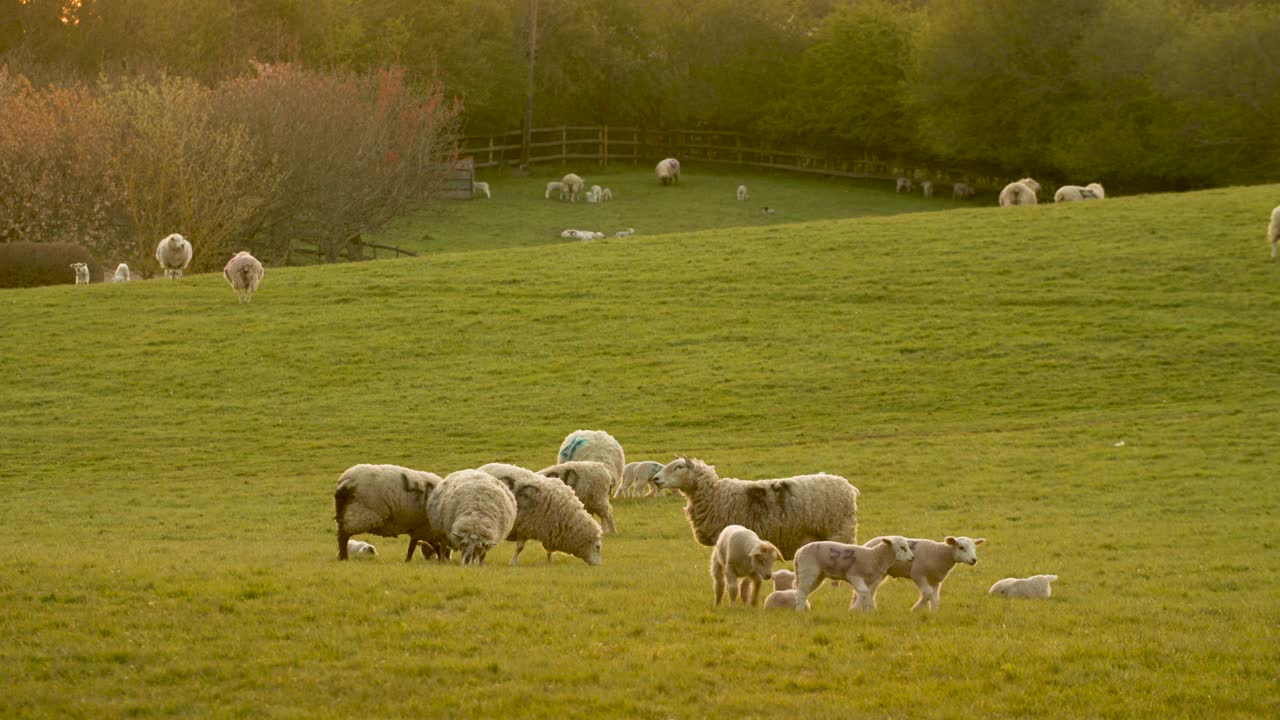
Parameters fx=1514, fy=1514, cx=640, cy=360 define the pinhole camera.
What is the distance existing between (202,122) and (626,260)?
14.4 meters

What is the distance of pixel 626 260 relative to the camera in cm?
4453

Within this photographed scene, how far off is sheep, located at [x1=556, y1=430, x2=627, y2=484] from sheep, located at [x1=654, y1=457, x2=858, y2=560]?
4.59m

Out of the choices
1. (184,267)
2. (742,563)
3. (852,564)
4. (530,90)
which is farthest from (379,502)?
(530,90)

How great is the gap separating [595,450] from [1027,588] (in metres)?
8.07

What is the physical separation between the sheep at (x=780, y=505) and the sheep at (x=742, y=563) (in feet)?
8.47

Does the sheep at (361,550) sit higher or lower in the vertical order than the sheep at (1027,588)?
lower

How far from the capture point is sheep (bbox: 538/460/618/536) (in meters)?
18.4

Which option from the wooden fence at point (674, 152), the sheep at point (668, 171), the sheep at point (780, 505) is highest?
the wooden fence at point (674, 152)

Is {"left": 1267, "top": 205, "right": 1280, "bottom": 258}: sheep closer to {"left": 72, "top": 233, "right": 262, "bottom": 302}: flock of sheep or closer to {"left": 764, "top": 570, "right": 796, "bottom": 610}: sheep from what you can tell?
{"left": 72, "top": 233, "right": 262, "bottom": 302}: flock of sheep

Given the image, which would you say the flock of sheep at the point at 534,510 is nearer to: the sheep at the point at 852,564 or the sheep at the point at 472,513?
the sheep at the point at 472,513

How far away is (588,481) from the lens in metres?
18.5

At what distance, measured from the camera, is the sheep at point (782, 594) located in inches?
509

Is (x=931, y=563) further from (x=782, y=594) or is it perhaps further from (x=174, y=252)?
(x=174, y=252)

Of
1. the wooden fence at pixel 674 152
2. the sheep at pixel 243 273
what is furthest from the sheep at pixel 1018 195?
the wooden fence at pixel 674 152
